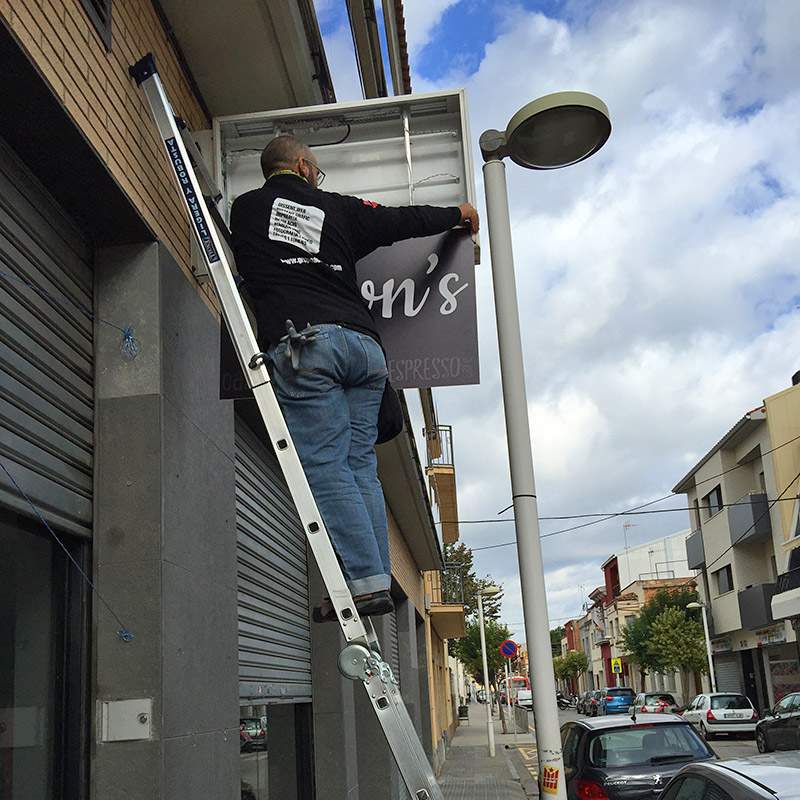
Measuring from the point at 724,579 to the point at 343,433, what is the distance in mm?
48394

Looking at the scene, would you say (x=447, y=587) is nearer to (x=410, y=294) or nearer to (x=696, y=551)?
(x=696, y=551)

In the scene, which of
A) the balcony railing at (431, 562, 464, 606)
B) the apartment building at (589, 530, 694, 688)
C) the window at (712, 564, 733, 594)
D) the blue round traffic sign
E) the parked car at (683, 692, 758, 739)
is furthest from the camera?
the apartment building at (589, 530, 694, 688)

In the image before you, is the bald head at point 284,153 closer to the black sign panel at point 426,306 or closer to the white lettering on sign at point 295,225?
the white lettering on sign at point 295,225

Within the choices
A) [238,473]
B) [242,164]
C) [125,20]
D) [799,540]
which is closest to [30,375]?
[125,20]

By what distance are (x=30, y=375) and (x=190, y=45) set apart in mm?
2597

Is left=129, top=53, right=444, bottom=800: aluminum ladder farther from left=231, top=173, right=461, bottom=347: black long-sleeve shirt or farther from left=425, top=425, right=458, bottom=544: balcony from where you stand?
left=425, top=425, right=458, bottom=544: balcony

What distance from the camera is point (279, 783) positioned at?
726cm

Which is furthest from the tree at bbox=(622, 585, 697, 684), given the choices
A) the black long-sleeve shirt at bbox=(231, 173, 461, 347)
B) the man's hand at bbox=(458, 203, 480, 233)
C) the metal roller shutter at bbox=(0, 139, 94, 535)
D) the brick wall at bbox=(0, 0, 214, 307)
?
the metal roller shutter at bbox=(0, 139, 94, 535)

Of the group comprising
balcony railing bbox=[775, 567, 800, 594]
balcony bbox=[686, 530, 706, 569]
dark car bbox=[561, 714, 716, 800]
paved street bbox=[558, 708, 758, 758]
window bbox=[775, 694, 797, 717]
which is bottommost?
paved street bbox=[558, 708, 758, 758]

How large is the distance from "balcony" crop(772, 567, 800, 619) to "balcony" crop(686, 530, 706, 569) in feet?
40.6

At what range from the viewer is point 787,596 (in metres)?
35.7

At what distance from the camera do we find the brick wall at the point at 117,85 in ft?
10.9

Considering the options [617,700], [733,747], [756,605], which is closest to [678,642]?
[617,700]

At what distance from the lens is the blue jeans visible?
325 cm
